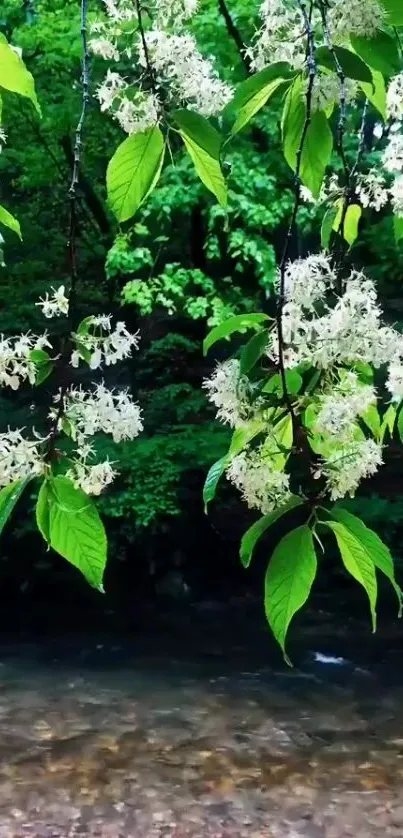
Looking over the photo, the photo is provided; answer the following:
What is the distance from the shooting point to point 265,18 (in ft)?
1.94

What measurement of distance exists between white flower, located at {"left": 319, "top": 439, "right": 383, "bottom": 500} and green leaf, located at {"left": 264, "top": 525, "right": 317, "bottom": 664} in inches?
1.7

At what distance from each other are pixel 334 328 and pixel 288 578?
14 cm

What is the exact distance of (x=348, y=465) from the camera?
0.51 metres

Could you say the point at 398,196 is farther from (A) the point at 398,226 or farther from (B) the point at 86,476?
(B) the point at 86,476

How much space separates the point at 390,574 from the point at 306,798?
2.95 metres

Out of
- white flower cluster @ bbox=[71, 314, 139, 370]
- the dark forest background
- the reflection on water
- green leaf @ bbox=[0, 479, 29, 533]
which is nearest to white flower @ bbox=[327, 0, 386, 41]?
white flower cluster @ bbox=[71, 314, 139, 370]

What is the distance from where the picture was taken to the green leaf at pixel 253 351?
0.50m

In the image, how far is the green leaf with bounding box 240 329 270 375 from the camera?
1.64 ft

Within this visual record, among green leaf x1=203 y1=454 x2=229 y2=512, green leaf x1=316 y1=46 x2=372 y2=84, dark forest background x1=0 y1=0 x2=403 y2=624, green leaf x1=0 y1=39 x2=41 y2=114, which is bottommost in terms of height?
green leaf x1=203 y1=454 x2=229 y2=512

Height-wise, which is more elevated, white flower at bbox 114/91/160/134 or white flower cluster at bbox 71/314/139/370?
white flower at bbox 114/91/160/134

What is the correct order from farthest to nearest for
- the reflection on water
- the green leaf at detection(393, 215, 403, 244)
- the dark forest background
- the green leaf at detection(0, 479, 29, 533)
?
the dark forest background → the reflection on water → the green leaf at detection(393, 215, 403, 244) → the green leaf at detection(0, 479, 29, 533)

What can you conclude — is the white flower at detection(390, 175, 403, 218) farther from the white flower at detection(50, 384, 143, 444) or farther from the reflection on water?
the reflection on water

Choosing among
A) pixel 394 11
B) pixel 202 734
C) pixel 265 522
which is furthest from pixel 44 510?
pixel 202 734

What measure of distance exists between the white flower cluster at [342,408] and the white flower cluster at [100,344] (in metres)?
0.12
